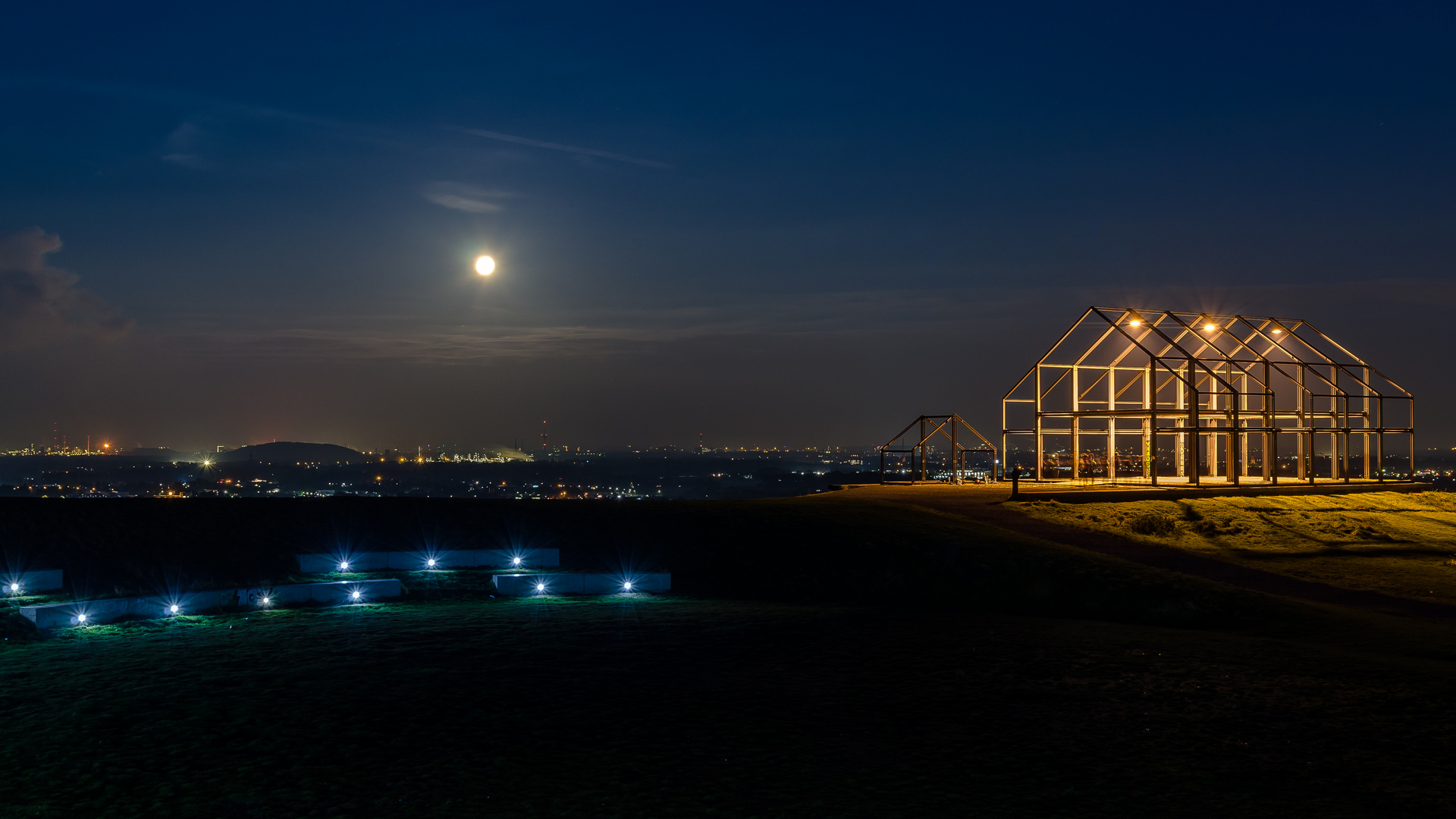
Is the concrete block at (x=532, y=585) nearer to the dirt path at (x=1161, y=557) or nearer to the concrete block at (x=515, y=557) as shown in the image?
the concrete block at (x=515, y=557)

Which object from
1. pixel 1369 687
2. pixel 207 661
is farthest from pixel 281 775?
pixel 1369 687

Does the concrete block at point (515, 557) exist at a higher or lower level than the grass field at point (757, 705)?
higher

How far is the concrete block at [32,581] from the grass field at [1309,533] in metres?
19.9

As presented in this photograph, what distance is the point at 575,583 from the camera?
51.6 feet

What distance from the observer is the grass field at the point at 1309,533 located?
18.0 m

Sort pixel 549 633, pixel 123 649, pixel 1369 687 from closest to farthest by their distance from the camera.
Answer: pixel 1369 687 → pixel 123 649 → pixel 549 633

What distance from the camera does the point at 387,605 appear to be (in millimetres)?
14320

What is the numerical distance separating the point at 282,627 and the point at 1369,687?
12248 millimetres

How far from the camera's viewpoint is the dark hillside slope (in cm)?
1525

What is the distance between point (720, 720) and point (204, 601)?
30.4 feet

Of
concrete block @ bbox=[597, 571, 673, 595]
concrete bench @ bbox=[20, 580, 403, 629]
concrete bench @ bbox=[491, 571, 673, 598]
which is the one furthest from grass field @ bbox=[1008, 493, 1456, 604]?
concrete bench @ bbox=[20, 580, 403, 629]

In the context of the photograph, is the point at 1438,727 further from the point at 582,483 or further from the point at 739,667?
the point at 582,483

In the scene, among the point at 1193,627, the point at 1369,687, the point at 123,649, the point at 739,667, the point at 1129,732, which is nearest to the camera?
the point at 1129,732

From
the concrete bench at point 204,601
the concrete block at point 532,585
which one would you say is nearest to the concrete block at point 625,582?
the concrete block at point 532,585
